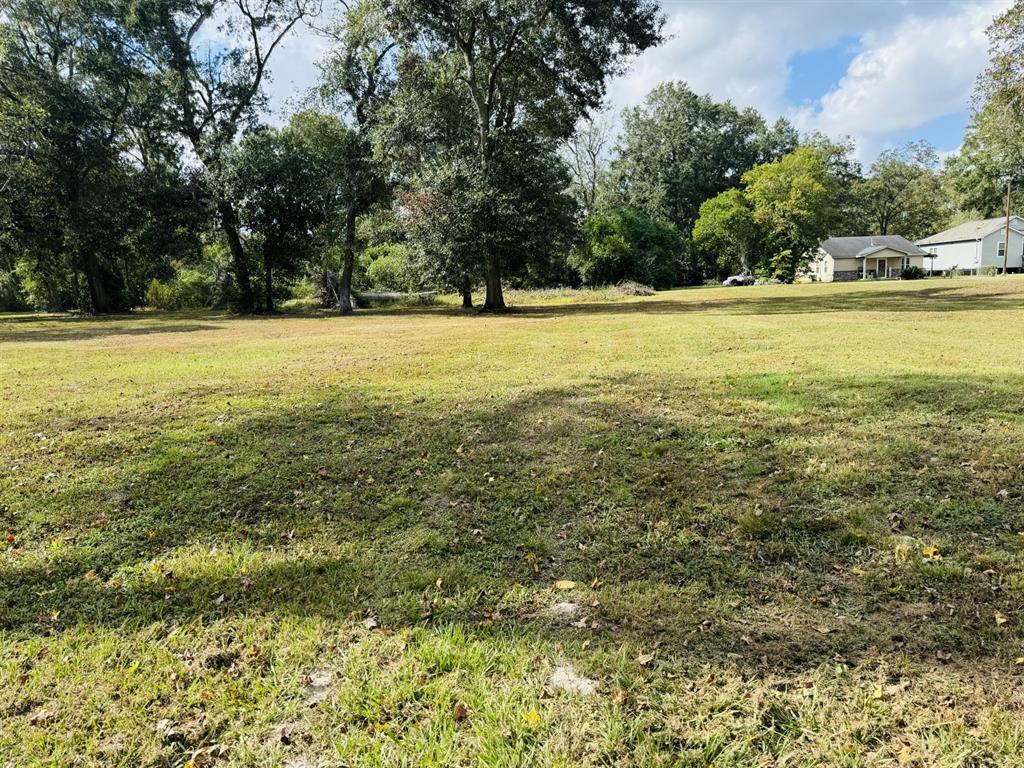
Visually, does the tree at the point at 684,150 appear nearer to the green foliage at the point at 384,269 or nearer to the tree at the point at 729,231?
the tree at the point at 729,231

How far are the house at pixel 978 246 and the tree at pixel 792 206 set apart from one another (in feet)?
54.0

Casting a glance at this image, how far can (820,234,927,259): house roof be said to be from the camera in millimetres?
53625

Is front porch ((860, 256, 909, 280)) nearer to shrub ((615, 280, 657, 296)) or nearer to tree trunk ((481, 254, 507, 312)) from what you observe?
shrub ((615, 280, 657, 296))

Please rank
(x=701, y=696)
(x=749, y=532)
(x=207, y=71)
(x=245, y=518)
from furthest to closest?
1. (x=207, y=71)
2. (x=245, y=518)
3. (x=749, y=532)
4. (x=701, y=696)

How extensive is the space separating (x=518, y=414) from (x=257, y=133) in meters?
24.6

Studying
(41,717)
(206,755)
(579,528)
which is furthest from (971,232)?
(41,717)

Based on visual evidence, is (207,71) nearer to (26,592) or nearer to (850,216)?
(26,592)

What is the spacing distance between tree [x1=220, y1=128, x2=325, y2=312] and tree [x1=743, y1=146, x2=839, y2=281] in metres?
36.5

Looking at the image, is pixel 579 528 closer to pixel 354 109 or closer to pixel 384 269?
pixel 354 109

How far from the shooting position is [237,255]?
25516mm

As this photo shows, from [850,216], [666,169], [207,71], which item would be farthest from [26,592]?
[850,216]

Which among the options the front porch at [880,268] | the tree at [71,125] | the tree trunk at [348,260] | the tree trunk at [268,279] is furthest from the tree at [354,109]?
the front porch at [880,268]

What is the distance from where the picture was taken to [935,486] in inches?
147

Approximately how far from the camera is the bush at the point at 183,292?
109 feet
